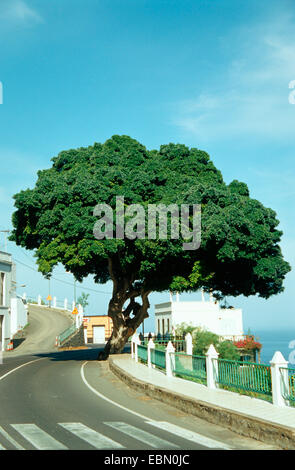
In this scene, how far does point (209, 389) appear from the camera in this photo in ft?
47.8

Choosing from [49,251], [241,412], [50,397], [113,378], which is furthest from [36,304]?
[241,412]

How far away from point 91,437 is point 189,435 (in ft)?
6.40

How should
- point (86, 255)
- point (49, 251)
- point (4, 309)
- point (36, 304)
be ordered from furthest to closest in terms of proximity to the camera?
1. point (36, 304)
2. point (4, 309)
3. point (49, 251)
4. point (86, 255)

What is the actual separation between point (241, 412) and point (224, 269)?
16245 mm

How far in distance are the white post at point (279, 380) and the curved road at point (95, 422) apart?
1703mm

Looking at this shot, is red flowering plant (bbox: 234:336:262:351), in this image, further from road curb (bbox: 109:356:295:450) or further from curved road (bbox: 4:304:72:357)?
road curb (bbox: 109:356:295:450)

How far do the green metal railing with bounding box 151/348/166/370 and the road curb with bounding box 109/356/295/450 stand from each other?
14.0 ft

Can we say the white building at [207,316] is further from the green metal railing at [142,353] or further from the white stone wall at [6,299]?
the green metal railing at [142,353]

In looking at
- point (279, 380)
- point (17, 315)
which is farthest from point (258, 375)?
point (17, 315)

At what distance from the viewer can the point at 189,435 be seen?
9594 mm

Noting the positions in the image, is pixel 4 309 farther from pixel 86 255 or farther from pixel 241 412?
pixel 241 412

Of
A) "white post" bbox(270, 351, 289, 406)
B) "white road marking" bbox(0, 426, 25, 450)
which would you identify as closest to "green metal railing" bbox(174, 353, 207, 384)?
"white post" bbox(270, 351, 289, 406)

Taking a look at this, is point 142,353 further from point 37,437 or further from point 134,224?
point 37,437

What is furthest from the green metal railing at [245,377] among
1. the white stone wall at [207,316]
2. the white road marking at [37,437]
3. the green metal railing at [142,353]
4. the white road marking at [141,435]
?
the white stone wall at [207,316]
